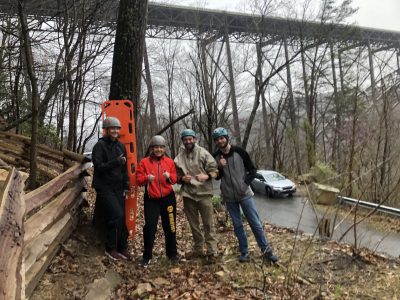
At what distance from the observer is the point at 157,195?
215 inches

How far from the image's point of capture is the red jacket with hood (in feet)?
17.9

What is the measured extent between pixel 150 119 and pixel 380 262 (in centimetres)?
2631

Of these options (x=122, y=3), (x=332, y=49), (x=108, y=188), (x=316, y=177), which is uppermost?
(x=332, y=49)

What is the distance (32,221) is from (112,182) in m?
1.33

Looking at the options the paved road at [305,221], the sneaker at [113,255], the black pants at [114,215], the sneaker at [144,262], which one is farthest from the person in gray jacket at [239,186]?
the paved road at [305,221]

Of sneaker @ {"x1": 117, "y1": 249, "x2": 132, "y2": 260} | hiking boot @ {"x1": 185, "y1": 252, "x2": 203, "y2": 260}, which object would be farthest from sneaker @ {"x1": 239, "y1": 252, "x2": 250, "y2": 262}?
sneaker @ {"x1": 117, "y1": 249, "x2": 132, "y2": 260}

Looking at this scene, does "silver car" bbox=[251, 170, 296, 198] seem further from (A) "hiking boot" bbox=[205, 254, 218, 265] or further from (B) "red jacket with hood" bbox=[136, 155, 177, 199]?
(B) "red jacket with hood" bbox=[136, 155, 177, 199]

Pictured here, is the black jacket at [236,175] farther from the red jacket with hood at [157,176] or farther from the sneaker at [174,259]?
the sneaker at [174,259]

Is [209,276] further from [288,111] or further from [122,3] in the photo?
[288,111]

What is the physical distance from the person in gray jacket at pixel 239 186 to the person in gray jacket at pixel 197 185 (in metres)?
0.22

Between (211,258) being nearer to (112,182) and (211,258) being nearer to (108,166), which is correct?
(112,182)

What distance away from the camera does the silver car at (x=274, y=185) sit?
20094mm

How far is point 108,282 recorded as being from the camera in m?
4.73

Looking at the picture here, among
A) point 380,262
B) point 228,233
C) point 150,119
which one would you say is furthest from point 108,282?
point 150,119
